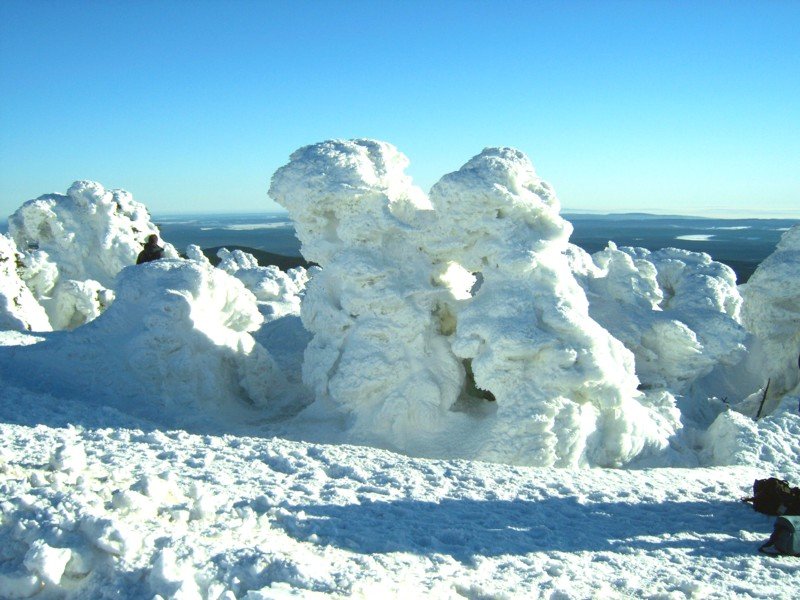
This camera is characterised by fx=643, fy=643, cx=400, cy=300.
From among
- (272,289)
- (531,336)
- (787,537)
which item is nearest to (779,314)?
(531,336)

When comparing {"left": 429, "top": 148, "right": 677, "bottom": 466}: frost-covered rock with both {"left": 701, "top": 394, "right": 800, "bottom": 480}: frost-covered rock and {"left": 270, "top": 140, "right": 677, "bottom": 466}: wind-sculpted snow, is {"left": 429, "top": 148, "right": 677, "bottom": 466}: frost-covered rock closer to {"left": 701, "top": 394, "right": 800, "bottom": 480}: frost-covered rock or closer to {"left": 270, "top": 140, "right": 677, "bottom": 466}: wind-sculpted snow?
{"left": 270, "top": 140, "right": 677, "bottom": 466}: wind-sculpted snow

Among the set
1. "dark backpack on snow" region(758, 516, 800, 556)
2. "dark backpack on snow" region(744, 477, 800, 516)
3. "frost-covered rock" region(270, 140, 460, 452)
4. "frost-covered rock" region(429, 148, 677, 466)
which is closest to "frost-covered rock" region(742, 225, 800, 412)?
"frost-covered rock" region(429, 148, 677, 466)

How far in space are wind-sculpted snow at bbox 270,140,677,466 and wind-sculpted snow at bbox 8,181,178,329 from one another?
33.2 ft

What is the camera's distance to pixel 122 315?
34.7ft

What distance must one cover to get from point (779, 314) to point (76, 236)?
17645 millimetres

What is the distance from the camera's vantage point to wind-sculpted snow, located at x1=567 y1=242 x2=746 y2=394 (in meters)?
12.4

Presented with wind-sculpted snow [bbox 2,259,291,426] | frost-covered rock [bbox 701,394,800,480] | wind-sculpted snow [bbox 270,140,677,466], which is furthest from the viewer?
wind-sculpted snow [bbox 2,259,291,426]

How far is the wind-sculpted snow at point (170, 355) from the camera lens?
9.32m

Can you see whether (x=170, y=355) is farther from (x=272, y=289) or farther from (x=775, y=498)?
(x=272, y=289)

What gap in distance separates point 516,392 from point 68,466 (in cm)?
554

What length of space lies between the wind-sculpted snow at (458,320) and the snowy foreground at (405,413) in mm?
39

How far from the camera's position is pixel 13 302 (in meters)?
13.2

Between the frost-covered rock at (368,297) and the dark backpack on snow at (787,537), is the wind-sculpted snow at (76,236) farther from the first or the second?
the dark backpack on snow at (787,537)

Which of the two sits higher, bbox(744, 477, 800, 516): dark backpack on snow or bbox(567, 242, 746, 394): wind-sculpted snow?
bbox(567, 242, 746, 394): wind-sculpted snow
